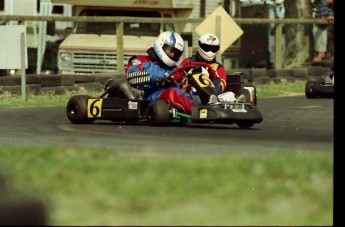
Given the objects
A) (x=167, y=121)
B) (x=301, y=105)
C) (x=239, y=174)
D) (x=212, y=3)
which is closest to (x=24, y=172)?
(x=239, y=174)

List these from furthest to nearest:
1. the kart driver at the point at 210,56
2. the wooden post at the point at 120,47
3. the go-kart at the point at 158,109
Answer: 1. the wooden post at the point at 120,47
2. the kart driver at the point at 210,56
3. the go-kart at the point at 158,109

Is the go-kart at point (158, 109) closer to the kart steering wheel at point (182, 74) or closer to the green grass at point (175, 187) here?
the kart steering wheel at point (182, 74)

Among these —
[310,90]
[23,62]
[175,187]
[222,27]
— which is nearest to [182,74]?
[23,62]

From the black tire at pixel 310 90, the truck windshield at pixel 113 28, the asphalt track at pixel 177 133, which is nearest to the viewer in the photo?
the asphalt track at pixel 177 133

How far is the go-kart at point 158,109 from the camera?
15.8 metres

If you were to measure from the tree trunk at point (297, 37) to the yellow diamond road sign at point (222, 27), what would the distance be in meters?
7.28

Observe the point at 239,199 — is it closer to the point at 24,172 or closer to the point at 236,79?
the point at 24,172

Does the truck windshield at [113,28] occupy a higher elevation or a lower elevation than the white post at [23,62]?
higher

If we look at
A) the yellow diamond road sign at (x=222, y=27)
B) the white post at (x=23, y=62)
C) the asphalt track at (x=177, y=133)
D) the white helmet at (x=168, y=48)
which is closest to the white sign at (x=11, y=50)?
the white post at (x=23, y=62)

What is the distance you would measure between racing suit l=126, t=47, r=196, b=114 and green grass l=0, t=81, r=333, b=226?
18.6 ft

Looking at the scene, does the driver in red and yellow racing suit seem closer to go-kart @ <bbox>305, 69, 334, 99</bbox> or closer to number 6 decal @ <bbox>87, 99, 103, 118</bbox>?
number 6 decal @ <bbox>87, 99, 103, 118</bbox>

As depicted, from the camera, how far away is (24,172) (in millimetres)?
9312

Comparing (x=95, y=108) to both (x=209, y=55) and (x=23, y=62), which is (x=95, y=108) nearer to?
(x=209, y=55)

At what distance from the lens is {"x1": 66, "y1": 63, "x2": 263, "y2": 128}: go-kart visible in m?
15.8
